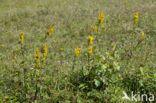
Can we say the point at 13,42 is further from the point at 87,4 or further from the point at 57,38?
the point at 87,4

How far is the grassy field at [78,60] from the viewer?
3014 mm

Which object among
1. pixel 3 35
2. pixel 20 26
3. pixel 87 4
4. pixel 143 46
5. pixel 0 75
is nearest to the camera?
pixel 0 75

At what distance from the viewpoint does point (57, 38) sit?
22.8 feet

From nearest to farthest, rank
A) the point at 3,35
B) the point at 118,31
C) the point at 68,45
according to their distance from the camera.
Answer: the point at 68,45, the point at 118,31, the point at 3,35

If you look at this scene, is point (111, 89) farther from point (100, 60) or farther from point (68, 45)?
point (68, 45)

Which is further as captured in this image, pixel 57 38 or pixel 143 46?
pixel 57 38

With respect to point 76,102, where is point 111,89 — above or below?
above

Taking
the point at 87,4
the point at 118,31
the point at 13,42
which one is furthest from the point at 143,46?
the point at 87,4

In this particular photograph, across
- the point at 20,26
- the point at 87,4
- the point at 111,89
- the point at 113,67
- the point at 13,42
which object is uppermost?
the point at 87,4

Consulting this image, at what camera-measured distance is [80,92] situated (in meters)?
3.08

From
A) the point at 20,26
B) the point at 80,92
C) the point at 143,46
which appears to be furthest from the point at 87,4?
the point at 80,92

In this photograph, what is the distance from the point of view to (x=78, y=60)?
4812 mm

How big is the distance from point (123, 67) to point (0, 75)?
2.95 meters

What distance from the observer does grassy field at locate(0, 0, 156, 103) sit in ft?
9.89
